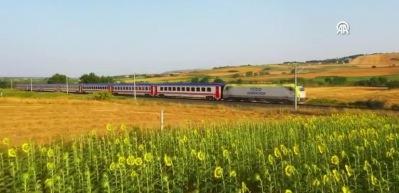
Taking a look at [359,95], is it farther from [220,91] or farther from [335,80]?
[335,80]

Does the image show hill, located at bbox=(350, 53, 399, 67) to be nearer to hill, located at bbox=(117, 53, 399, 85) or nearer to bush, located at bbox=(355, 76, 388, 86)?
hill, located at bbox=(117, 53, 399, 85)

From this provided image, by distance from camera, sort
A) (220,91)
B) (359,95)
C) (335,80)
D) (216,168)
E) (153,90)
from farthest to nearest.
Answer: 1. (335,80)
2. (153,90)
3. (359,95)
4. (220,91)
5. (216,168)

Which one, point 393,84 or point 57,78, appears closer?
point 393,84

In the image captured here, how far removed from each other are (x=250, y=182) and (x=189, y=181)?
1.21 m

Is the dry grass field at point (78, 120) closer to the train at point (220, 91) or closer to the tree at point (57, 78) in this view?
the train at point (220, 91)

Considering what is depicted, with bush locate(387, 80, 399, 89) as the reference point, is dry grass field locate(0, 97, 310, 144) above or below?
below

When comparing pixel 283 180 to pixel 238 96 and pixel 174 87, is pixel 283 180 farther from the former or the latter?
pixel 174 87

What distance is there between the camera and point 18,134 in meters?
22.8

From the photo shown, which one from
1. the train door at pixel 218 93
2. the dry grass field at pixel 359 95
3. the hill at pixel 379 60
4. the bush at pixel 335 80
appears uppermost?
the hill at pixel 379 60

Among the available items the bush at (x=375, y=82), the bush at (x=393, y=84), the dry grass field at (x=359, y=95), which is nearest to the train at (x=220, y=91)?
the dry grass field at (x=359, y=95)

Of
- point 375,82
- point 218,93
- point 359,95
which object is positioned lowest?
point 359,95

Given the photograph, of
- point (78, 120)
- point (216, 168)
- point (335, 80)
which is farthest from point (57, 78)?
point (216, 168)

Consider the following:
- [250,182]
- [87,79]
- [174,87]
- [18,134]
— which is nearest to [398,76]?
[174,87]

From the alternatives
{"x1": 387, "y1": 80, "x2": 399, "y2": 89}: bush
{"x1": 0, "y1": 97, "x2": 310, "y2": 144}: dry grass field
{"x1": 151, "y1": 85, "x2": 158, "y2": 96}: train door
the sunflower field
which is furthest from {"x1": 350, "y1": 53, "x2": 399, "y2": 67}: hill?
the sunflower field
